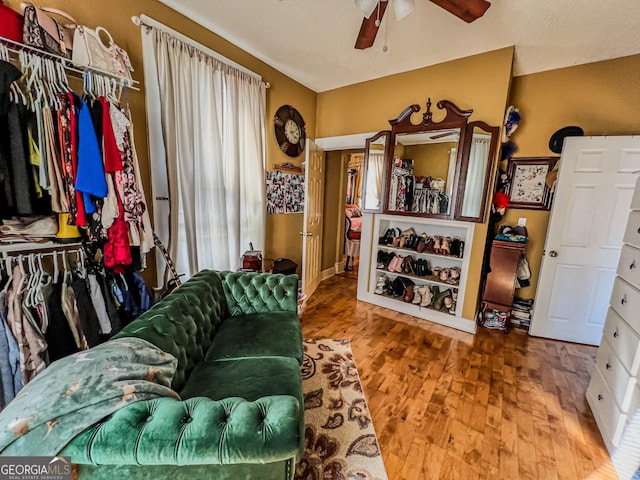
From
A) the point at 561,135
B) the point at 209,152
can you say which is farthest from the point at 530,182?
the point at 209,152

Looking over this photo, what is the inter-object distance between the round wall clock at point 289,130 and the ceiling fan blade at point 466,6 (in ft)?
6.44

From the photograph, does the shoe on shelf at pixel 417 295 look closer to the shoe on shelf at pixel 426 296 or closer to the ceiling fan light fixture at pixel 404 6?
the shoe on shelf at pixel 426 296

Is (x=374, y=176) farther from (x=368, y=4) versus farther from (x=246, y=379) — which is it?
(x=246, y=379)

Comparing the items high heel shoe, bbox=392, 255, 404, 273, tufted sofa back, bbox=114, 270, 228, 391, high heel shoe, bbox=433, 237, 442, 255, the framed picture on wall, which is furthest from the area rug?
the framed picture on wall

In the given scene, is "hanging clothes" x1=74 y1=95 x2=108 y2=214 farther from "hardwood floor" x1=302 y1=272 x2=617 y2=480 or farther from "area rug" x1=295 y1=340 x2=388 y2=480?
"hardwood floor" x1=302 y1=272 x2=617 y2=480

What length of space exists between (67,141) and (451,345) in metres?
3.30

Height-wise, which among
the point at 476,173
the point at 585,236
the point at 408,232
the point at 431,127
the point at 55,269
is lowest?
the point at 55,269

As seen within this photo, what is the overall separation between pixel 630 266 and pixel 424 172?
1.82m

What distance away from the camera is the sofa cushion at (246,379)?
118 cm

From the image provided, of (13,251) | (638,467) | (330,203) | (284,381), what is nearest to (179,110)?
(13,251)

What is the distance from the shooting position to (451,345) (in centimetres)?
246

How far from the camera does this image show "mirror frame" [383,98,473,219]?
2.58 meters

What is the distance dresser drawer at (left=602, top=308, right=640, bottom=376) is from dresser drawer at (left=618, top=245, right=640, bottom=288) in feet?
0.84
